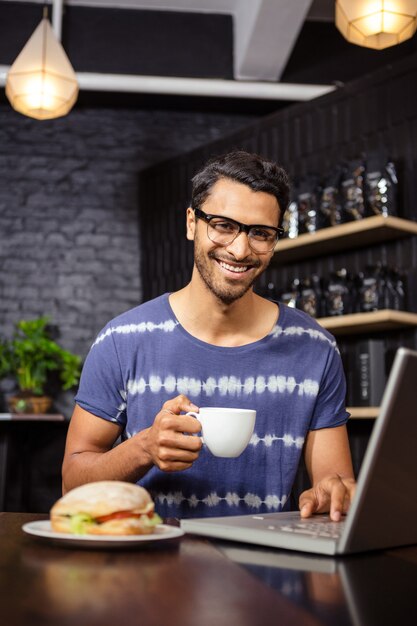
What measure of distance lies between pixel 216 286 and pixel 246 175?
236mm

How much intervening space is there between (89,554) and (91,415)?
0.76 meters

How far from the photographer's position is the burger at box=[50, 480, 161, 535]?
0.95 metres

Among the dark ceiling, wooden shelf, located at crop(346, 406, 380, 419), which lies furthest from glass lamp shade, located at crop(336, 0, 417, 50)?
the dark ceiling

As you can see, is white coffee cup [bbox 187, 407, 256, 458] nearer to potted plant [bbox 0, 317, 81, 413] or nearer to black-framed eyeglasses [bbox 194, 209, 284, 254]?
black-framed eyeglasses [bbox 194, 209, 284, 254]

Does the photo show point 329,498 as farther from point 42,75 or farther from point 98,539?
point 42,75

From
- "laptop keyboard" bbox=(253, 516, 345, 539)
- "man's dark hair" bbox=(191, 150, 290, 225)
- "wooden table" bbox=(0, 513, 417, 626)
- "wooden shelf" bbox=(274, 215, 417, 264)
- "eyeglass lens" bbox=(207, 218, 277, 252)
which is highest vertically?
"wooden shelf" bbox=(274, 215, 417, 264)

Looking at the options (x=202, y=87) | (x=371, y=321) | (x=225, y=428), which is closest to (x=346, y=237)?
(x=371, y=321)

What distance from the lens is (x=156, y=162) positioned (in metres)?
6.39

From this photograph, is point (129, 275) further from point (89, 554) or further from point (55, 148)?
point (89, 554)

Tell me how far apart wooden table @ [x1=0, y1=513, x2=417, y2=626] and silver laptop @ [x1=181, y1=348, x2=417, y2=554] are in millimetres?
18

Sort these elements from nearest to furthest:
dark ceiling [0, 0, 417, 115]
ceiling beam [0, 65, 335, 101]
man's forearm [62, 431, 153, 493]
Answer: man's forearm [62, 431, 153, 493]
ceiling beam [0, 65, 335, 101]
dark ceiling [0, 0, 417, 115]

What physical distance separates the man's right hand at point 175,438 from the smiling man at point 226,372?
444mm

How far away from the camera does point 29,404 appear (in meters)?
5.47

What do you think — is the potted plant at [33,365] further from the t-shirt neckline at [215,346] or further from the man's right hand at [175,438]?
the man's right hand at [175,438]
